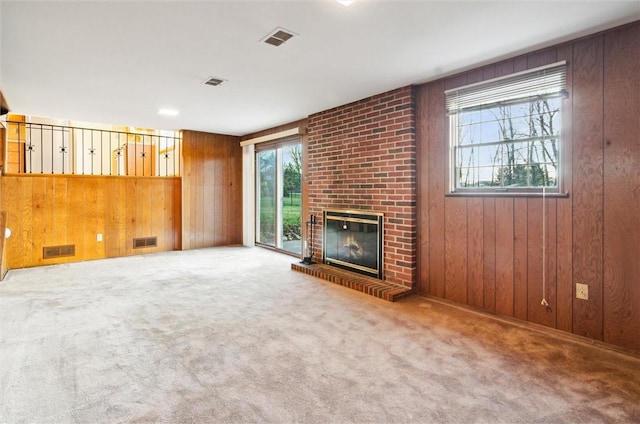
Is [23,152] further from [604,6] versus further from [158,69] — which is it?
[604,6]

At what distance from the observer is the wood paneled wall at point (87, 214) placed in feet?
16.4

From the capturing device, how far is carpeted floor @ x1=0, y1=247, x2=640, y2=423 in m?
1.75

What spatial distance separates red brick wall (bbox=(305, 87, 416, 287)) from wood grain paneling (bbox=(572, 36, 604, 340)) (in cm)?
146

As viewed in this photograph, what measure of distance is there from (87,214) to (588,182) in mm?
6483

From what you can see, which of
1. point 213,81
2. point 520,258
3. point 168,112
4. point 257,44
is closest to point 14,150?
point 168,112

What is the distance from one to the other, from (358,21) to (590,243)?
2.35 m

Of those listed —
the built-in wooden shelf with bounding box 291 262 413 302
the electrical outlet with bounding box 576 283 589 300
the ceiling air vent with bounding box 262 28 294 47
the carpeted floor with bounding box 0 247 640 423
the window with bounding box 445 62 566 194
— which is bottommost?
the carpeted floor with bounding box 0 247 640 423

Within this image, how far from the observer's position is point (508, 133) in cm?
307

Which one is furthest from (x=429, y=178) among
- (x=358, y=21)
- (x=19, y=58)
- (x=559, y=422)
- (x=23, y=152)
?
(x=23, y=152)

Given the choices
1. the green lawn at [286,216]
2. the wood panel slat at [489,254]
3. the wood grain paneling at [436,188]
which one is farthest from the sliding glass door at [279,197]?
the wood panel slat at [489,254]

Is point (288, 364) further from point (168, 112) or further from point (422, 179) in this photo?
point (168, 112)

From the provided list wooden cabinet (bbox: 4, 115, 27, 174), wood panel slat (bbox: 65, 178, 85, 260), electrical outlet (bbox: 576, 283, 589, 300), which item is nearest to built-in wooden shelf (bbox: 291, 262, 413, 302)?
electrical outlet (bbox: 576, 283, 589, 300)

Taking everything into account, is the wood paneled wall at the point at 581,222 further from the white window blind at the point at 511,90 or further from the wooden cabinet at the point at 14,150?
the wooden cabinet at the point at 14,150

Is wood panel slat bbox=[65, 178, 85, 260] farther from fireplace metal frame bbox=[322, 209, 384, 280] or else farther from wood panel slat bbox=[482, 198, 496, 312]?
wood panel slat bbox=[482, 198, 496, 312]
